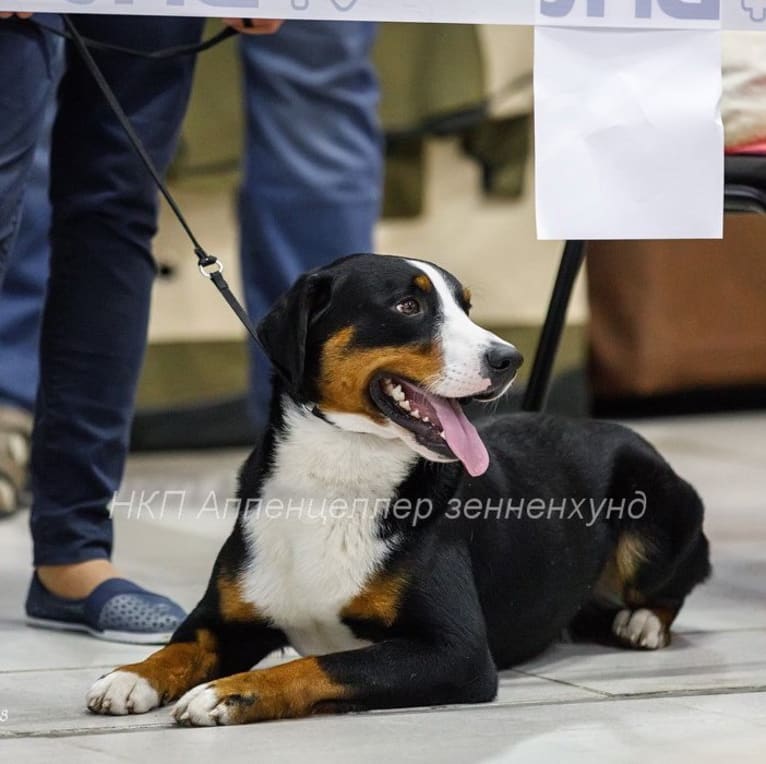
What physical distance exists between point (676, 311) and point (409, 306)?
2.65 m

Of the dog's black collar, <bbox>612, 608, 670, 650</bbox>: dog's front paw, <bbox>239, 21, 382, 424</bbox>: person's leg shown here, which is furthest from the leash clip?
<bbox>239, 21, 382, 424</bbox>: person's leg

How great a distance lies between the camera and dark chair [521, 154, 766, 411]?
2.53 metres

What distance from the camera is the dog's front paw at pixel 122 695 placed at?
2006 mm

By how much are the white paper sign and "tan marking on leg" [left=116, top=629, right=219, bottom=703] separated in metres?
0.68

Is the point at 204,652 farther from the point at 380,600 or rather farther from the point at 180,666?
the point at 380,600

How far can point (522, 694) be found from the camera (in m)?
2.15

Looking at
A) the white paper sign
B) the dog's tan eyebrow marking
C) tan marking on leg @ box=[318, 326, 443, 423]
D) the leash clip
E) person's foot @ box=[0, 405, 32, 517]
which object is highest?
the white paper sign

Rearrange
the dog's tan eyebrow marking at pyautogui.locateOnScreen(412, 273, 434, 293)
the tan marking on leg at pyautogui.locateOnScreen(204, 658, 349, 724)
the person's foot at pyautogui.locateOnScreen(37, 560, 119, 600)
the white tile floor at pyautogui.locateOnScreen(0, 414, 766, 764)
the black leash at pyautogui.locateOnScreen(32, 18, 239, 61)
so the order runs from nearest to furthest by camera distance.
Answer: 1. the white tile floor at pyautogui.locateOnScreen(0, 414, 766, 764)
2. the tan marking on leg at pyautogui.locateOnScreen(204, 658, 349, 724)
3. the dog's tan eyebrow marking at pyautogui.locateOnScreen(412, 273, 434, 293)
4. the black leash at pyautogui.locateOnScreen(32, 18, 239, 61)
5. the person's foot at pyautogui.locateOnScreen(37, 560, 119, 600)

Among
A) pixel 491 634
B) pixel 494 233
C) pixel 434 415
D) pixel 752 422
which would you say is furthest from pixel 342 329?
pixel 752 422

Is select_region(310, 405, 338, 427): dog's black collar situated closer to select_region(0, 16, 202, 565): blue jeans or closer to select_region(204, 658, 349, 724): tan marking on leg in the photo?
select_region(204, 658, 349, 724): tan marking on leg

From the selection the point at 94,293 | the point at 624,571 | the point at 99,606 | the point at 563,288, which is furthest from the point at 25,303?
the point at 624,571

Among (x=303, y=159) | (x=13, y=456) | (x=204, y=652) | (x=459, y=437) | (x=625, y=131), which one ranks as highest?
(x=625, y=131)

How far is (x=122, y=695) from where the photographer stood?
2.01 meters

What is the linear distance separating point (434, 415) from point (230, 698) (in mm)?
439
